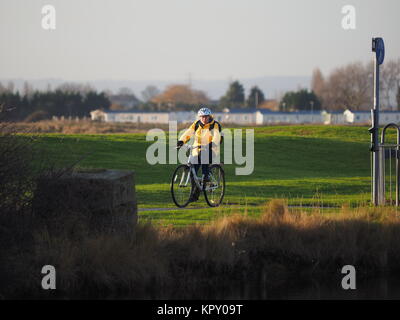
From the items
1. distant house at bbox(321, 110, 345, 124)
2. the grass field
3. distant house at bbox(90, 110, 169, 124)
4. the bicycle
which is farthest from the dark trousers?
distant house at bbox(90, 110, 169, 124)

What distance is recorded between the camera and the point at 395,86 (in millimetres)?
131875

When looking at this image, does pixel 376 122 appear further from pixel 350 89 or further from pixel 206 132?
pixel 350 89

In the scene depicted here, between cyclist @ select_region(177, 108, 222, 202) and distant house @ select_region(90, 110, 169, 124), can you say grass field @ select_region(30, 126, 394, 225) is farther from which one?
distant house @ select_region(90, 110, 169, 124)

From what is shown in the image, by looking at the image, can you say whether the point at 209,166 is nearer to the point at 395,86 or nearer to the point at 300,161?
the point at 300,161

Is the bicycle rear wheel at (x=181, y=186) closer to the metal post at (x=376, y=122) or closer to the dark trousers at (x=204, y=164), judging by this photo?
the dark trousers at (x=204, y=164)

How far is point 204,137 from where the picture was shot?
1898 centimetres

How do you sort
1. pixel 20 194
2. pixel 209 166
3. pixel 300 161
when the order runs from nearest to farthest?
pixel 20 194, pixel 209 166, pixel 300 161

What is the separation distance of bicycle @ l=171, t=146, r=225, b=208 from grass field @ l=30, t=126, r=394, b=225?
294 millimetres

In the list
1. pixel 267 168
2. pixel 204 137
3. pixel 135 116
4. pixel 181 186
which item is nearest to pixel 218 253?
pixel 204 137

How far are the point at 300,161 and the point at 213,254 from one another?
82.4 ft

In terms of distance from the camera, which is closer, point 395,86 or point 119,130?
point 119,130

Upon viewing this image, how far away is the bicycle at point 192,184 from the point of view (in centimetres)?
1948

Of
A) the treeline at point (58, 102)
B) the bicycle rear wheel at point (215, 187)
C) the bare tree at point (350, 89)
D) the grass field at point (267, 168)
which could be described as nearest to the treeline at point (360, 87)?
the bare tree at point (350, 89)
